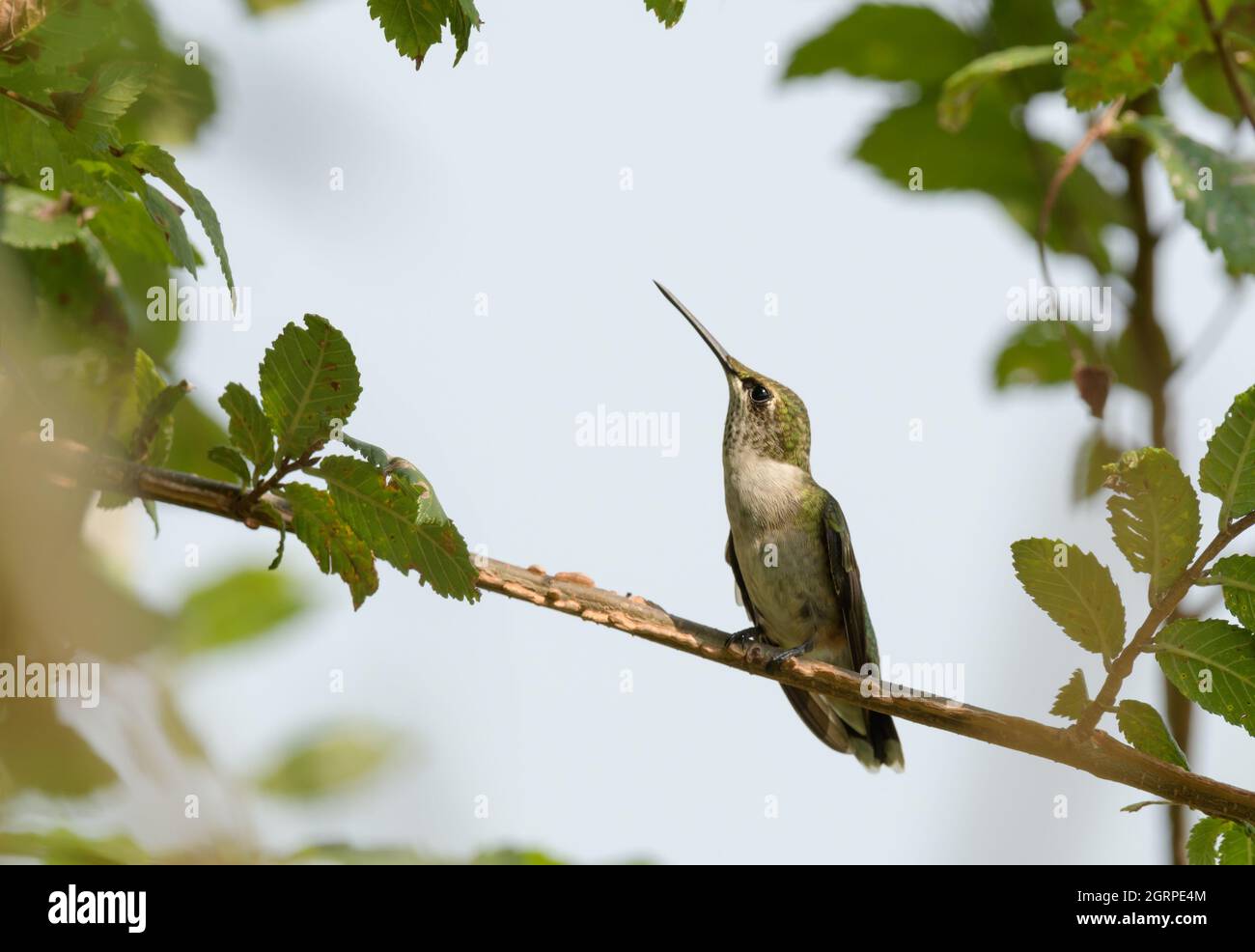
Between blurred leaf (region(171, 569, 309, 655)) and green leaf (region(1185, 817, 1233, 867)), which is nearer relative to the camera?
green leaf (region(1185, 817, 1233, 867))

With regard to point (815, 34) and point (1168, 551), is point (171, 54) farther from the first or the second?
point (1168, 551)

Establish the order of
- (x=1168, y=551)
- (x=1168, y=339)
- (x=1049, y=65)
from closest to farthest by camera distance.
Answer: (x=1168, y=551)
(x=1168, y=339)
(x=1049, y=65)

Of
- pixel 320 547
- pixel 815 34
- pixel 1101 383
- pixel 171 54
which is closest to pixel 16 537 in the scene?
pixel 320 547

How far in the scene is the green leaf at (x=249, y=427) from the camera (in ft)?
9.33

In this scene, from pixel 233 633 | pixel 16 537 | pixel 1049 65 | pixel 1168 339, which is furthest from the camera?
pixel 1049 65

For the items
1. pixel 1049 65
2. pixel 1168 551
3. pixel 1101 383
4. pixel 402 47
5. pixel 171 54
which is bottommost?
pixel 1168 551

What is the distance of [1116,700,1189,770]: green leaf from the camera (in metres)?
2.95

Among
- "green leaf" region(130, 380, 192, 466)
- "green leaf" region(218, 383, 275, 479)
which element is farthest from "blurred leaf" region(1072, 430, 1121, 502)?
"green leaf" region(130, 380, 192, 466)

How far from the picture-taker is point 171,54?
14.0ft

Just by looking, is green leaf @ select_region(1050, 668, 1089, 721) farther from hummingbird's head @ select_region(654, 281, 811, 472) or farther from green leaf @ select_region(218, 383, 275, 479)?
hummingbird's head @ select_region(654, 281, 811, 472)

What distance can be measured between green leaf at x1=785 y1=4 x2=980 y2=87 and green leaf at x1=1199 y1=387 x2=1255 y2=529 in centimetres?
289

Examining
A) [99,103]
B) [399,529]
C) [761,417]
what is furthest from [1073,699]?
[761,417]

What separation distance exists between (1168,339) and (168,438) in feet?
12.2

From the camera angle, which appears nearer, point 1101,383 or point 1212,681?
point 1212,681
